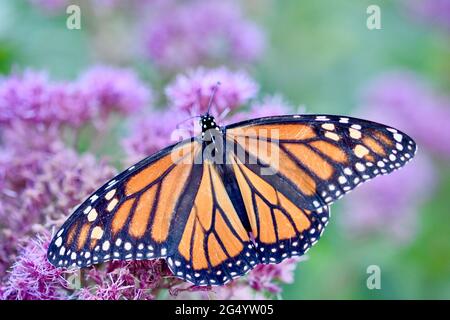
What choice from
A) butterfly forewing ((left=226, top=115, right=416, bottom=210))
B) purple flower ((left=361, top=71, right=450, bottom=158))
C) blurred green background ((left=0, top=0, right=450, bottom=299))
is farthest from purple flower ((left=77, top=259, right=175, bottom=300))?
purple flower ((left=361, top=71, right=450, bottom=158))

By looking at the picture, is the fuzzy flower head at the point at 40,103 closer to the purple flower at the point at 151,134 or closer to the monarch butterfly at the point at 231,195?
the purple flower at the point at 151,134

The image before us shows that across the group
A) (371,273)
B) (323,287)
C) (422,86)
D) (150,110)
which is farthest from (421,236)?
(150,110)

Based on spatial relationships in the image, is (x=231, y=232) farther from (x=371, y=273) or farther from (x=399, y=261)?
(x=399, y=261)

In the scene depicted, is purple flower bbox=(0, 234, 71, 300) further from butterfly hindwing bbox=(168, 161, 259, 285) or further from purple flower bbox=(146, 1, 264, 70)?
purple flower bbox=(146, 1, 264, 70)

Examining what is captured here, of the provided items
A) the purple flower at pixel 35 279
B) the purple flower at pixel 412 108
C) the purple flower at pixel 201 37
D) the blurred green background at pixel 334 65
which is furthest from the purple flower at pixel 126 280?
A: the purple flower at pixel 412 108

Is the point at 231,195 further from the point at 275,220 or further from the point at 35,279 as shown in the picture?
the point at 35,279

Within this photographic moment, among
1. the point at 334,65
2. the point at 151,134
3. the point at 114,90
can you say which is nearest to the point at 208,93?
the point at 151,134
